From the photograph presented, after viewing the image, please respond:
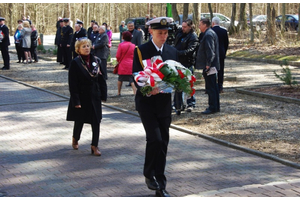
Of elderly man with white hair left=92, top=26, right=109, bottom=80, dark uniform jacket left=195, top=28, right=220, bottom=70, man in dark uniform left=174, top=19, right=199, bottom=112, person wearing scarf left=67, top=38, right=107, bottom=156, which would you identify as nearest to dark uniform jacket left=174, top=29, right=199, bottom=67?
man in dark uniform left=174, top=19, right=199, bottom=112

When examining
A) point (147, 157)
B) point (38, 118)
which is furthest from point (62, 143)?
point (147, 157)

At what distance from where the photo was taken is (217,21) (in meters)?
13.3

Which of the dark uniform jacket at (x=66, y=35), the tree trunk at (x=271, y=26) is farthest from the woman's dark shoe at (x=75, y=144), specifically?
the tree trunk at (x=271, y=26)

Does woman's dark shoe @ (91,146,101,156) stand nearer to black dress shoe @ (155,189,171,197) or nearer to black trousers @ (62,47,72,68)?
black dress shoe @ (155,189,171,197)

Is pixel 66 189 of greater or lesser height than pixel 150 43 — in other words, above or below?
below

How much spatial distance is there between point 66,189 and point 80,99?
2.08 metres

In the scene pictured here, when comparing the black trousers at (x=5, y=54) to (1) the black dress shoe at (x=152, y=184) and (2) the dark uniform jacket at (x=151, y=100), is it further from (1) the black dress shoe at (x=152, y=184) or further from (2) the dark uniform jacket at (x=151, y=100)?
(1) the black dress shoe at (x=152, y=184)

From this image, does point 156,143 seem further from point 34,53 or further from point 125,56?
point 34,53

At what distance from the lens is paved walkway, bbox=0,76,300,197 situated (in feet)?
19.3

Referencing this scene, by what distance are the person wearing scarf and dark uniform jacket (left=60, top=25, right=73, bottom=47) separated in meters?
13.5

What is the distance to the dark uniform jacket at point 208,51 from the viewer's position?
10664 millimetres

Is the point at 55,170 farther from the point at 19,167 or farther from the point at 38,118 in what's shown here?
the point at 38,118

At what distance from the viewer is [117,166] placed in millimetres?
7055

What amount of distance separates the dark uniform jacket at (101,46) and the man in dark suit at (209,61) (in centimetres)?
528
